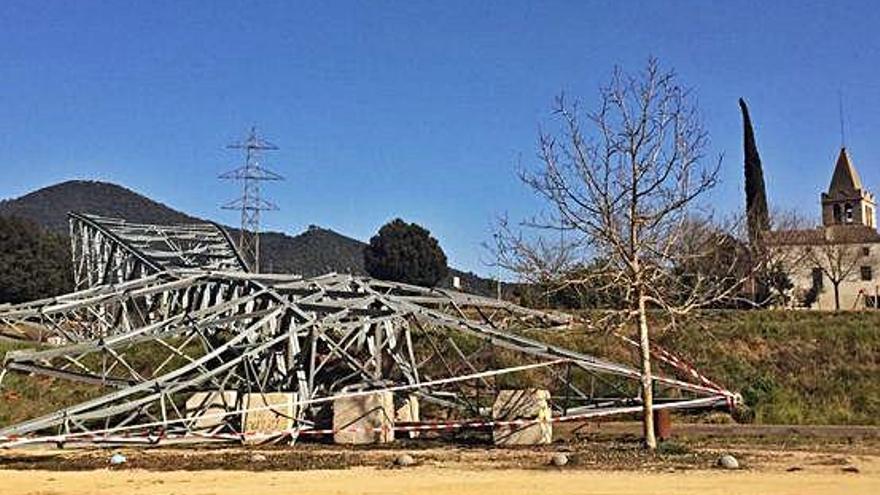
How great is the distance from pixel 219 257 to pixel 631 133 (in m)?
26.7

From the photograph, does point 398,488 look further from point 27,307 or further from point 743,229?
point 743,229

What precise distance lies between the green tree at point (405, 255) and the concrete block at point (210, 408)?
61003 mm

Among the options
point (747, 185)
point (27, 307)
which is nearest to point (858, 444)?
point (27, 307)

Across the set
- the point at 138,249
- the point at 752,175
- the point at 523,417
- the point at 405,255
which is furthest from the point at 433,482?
the point at 405,255

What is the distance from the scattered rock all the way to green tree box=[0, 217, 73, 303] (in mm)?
60511

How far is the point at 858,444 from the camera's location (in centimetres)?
2219

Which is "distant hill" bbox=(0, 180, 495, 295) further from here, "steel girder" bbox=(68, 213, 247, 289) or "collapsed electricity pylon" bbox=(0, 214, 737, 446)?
"collapsed electricity pylon" bbox=(0, 214, 737, 446)

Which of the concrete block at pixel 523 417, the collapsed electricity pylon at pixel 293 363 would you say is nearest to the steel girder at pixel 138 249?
the collapsed electricity pylon at pixel 293 363

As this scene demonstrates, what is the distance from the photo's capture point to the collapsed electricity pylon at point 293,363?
2255cm

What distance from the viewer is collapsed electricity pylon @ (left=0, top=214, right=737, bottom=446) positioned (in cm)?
2255

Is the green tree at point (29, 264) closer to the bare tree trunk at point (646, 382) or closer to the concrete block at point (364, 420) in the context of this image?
the concrete block at point (364, 420)

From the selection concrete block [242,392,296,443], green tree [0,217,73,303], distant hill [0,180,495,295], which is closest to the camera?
concrete block [242,392,296,443]

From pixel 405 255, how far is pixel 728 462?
71.3 metres

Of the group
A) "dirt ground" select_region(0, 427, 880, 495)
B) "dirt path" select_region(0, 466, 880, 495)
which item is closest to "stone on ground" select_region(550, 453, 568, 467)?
"dirt ground" select_region(0, 427, 880, 495)
